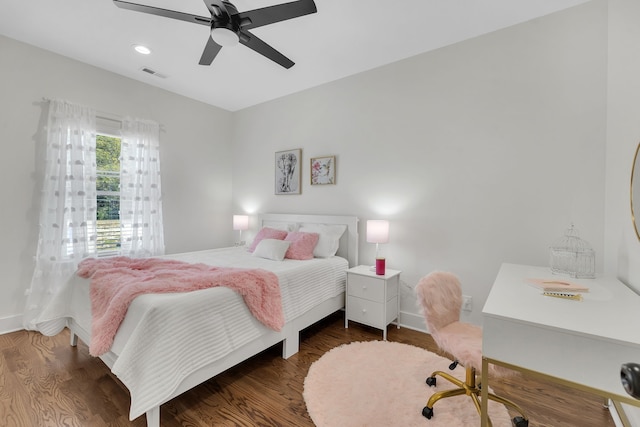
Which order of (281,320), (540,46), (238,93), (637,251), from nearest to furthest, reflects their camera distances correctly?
(637,251) → (281,320) → (540,46) → (238,93)

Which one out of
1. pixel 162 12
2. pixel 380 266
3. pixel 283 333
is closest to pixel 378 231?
pixel 380 266

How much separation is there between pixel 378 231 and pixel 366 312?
0.82m

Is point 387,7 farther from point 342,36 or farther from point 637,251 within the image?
point 637,251


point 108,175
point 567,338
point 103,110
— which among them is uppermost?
point 103,110

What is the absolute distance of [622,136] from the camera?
5.90 ft

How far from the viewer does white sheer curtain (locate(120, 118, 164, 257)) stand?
3451mm

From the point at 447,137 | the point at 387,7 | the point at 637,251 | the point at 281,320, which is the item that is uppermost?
the point at 387,7

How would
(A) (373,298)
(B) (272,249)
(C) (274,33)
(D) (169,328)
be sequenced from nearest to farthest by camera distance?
(D) (169,328)
(C) (274,33)
(A) (373,298)
(B) (272,249)

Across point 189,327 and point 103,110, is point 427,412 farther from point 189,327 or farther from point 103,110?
point 103,110

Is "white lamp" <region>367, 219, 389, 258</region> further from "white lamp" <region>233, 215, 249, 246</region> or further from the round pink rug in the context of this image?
"white lamp" <region>233, 215, 249, 246</region>

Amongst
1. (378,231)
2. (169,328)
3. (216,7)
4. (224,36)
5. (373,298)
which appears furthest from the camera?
(378,231)

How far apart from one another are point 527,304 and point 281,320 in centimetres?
159

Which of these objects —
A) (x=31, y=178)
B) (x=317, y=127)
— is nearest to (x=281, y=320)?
(x=317, y=127)

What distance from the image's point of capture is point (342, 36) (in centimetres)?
259
